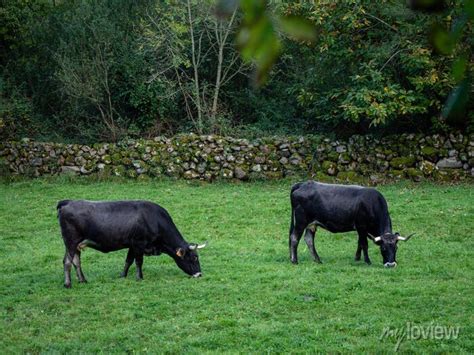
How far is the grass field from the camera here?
8.65 metres

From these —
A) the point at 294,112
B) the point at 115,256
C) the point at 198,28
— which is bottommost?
the point at 115,256

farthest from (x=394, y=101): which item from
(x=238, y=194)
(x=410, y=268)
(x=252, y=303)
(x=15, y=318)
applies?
(x=15, y=318)

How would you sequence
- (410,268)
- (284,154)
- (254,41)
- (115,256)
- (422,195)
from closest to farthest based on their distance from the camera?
(254,41) → (410,268) → (115,256) → (422,195) → (284,154)

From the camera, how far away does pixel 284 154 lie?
2316 centimetres

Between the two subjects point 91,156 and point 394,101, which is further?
point 91,156

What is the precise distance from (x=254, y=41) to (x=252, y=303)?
897cm

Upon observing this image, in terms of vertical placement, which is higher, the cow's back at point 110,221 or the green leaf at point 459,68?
the green leaf at point 459,68

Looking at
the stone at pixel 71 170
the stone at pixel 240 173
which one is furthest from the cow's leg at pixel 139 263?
the stone at pixel 71 170

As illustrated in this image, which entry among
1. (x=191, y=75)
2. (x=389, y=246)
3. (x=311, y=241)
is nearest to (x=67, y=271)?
(x=311, y=241)

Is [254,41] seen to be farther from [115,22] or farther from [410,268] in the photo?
[115,22]

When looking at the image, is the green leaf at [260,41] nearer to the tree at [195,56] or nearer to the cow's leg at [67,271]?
the cow's leg at [67,271]

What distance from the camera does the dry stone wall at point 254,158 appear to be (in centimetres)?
2230

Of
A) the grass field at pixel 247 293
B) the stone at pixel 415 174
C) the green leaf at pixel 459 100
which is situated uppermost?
the green leaf at pixel 459 100

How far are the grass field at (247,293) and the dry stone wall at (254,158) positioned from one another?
4493 millimetres
